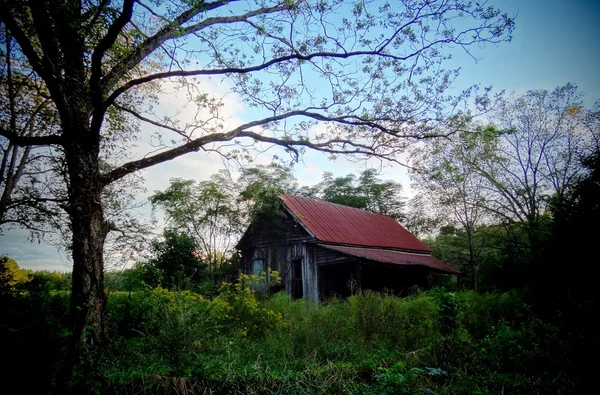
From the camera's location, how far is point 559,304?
6.60 meters

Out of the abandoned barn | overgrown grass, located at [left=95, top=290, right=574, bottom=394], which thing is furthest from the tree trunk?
the abandoned barn

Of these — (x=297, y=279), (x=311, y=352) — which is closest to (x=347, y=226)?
(x=297, y=279)

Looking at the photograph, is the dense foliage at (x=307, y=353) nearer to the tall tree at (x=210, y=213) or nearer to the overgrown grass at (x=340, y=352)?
the overgrown grass at (x=340, y=352)

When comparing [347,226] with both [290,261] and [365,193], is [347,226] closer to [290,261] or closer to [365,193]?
[290,261]

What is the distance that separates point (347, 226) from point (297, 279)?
5340mm

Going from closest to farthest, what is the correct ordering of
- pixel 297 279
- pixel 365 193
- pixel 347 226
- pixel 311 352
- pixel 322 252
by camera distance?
pixel 311 352 → pixel 322 252 → pixel 297 279 → pixel 347 226 → pixel 365 193

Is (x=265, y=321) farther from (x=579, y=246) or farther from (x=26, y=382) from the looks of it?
(x=579, y=246)

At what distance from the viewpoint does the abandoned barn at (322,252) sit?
16922 millimetres

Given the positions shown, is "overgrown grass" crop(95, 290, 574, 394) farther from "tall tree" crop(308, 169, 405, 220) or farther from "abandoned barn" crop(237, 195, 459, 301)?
"tall tree" crop(308, 169, 405, 220)

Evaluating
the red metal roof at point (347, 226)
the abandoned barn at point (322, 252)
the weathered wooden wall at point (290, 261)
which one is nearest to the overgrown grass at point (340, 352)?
the abandoned barn at point (322, 252)

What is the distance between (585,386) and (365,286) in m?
17.0

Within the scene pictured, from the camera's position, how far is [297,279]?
1766 centimetres

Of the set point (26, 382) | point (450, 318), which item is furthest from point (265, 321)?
point (26, 382)

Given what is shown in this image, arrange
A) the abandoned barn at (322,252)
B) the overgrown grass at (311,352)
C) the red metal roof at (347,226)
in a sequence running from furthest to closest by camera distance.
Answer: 1. the red metal roof at (347,226)
2. the abandoned barn at (322,252)
3. the overgrown grass at (311,352)
